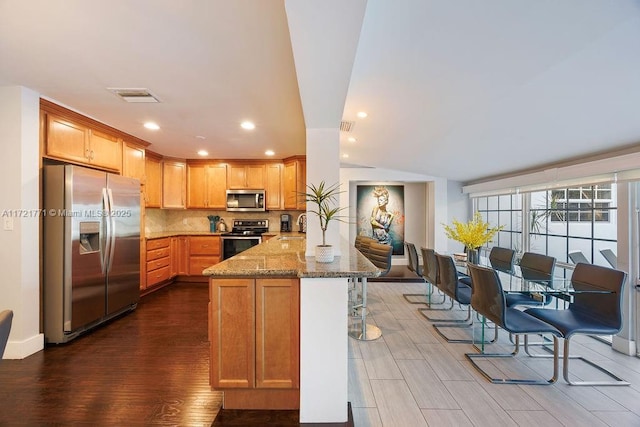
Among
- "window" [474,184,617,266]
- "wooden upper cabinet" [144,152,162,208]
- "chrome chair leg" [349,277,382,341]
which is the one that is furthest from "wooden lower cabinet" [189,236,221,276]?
"window" [474,184,617,266]

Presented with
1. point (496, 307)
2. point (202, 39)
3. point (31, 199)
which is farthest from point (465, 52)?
point (31, 199)

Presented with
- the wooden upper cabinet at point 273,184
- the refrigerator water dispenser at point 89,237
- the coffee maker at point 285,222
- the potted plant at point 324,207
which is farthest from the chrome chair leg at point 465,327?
the refrigerator water dispenser at point 89,237

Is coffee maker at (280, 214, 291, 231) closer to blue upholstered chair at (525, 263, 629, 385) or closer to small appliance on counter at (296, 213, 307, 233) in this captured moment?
small appliance on counter at (296, 213, 307, 233)

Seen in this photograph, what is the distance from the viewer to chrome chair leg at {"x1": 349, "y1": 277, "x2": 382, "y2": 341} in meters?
2.81

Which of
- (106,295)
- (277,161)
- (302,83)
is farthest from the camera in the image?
(277,161)

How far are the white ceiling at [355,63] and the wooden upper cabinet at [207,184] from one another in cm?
197

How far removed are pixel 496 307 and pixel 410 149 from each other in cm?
258

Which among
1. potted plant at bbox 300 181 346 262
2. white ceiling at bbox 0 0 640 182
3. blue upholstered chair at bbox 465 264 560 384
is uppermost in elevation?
white ceiling at bbox 0 0 640 182

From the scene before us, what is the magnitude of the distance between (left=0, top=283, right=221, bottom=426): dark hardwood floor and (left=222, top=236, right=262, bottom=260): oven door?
183 cm

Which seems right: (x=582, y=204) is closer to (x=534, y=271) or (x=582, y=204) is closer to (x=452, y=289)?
(x=534, y=271)

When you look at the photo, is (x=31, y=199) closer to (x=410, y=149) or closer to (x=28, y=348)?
(x=28, y=348)

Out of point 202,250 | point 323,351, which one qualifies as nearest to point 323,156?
point 323,351

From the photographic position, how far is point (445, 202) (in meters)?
5.76

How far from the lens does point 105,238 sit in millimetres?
3051
